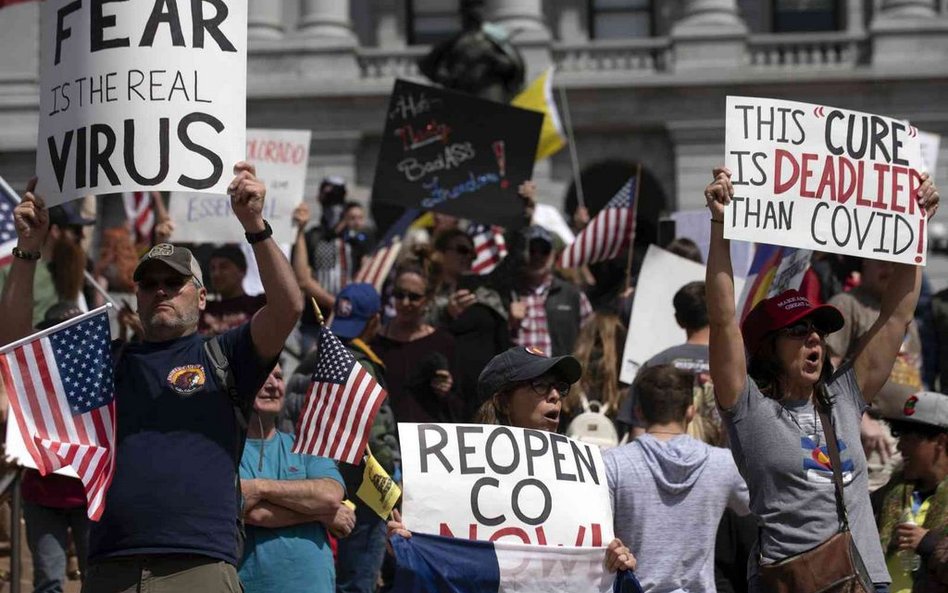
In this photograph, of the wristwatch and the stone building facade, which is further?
the stone building facade

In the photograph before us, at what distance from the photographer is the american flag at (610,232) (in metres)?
12.2

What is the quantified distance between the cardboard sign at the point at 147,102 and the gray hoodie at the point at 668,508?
1.85m

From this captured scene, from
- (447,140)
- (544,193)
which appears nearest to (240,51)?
(447,140)

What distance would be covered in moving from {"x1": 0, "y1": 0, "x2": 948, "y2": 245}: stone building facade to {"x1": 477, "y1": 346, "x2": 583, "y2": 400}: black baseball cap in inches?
883

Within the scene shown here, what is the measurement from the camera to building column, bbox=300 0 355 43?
3067cm

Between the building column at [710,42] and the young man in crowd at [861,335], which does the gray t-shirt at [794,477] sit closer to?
the young man in crowd at [861,335]

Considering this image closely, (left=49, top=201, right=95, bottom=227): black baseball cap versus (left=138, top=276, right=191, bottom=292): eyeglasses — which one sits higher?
(left=49, top=201, right=95, bottom=227): black baseball cap

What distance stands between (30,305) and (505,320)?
4977 millimetres

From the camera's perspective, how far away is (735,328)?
240 inches

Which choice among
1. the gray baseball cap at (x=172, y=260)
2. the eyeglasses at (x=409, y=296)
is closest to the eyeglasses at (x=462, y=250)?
the eyeglasses at (x=409, y=296)

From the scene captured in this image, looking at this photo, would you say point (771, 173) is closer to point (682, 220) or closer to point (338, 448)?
point (338, 448)

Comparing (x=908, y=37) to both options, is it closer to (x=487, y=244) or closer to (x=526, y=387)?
(x=487, y=244)

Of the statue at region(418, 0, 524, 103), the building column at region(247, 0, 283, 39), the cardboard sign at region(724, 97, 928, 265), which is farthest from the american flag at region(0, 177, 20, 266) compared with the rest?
the building column at region(247, 0, 283, 39)

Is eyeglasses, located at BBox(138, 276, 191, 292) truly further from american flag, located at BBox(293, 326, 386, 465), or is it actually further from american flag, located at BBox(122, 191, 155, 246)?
american flag, located at BBox(122, 191, 155, 246)
